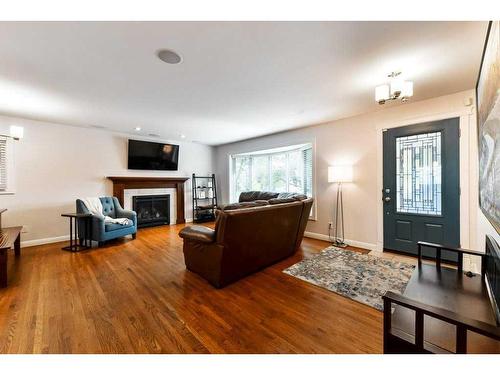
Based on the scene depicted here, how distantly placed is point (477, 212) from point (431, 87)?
5.46ft

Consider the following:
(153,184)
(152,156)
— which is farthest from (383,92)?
(153,184)

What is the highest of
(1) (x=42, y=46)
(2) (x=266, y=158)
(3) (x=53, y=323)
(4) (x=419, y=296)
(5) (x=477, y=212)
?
(1) (x=42, y=46)

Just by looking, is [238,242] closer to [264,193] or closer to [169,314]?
[169,314]

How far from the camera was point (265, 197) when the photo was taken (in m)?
5.12

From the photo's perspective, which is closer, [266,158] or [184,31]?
[184,31]

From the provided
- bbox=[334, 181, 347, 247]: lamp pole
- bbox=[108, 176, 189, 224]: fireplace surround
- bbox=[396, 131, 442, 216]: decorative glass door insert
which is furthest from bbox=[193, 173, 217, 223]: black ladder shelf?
bbox=[396, 131, 442, 216]: decorative glass door insert

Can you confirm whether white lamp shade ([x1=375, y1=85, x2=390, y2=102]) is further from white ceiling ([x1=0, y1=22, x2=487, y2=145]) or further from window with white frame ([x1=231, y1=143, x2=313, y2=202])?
window with white frame ([x1=231, y1=143, x2=313, y2=202])

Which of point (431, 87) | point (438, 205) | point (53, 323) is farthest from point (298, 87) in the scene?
point (53, 323)

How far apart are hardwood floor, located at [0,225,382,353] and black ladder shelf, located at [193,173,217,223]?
333 cm

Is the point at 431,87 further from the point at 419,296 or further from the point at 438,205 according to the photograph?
the point at 419,296

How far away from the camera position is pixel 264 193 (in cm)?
521
